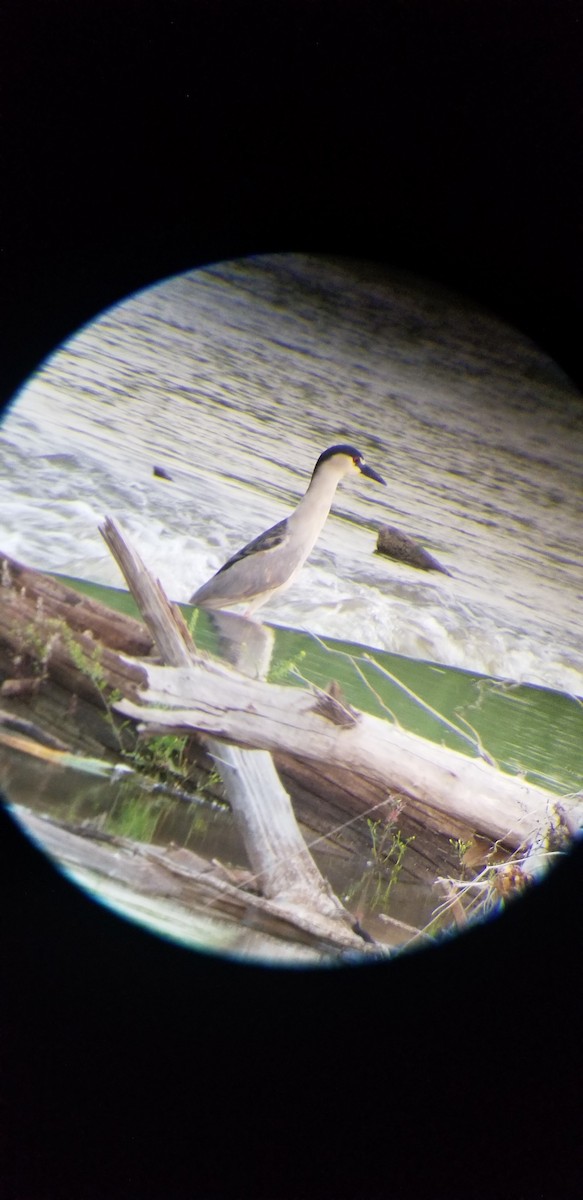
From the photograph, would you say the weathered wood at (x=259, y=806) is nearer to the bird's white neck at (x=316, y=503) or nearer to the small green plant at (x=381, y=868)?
the small green plant at (x=381, y=868)

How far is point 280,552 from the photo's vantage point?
4.17ft

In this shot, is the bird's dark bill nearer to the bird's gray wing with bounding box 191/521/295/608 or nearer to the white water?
the white water

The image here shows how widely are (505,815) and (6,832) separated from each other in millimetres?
758

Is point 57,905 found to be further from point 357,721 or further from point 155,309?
point 155,309

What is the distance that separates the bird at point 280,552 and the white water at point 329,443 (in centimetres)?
2

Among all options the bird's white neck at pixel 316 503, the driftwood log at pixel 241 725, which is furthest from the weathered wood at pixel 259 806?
the bird's white neck at pixel 316 503

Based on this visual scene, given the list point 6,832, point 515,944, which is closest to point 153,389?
point 6,832

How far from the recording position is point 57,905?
1247 mm

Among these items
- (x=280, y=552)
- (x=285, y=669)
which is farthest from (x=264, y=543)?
(x=285, y=669)

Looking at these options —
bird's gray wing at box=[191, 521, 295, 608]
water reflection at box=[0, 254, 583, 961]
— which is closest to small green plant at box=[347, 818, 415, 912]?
water reflection at box=[0, 254, 583, 961]

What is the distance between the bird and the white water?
0.06ft

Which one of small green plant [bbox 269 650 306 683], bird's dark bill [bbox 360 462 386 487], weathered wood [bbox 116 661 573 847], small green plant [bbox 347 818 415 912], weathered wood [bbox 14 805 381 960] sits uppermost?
bird's dark bill [bbox 360 462 386 487]

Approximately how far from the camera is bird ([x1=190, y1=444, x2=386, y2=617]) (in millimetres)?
1253

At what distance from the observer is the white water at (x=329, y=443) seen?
1.27m
